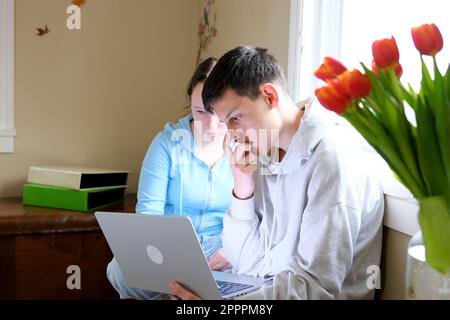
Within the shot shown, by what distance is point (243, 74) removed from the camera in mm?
1173

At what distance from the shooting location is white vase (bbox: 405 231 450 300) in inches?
30.6

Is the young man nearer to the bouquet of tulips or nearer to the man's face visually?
the man's face

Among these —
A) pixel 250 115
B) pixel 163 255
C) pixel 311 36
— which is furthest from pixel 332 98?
pixel 311 36

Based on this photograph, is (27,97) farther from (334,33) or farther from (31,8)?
(334,33)

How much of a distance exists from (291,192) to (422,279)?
433 millimetres

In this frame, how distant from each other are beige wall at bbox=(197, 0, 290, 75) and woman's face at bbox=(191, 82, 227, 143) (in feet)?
0.86

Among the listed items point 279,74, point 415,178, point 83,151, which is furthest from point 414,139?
point 83,151

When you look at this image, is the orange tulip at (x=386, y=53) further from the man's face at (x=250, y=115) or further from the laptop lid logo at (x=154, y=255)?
the laptop lid logo at (x=154, y=255)

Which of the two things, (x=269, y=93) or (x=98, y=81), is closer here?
(x=269, y=93)

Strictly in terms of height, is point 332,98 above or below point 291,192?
above

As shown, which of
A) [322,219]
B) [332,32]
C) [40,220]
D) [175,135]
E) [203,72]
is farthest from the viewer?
[40,220]

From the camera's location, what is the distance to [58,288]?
6.47 feet

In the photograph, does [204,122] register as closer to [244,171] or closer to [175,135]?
[175,135]

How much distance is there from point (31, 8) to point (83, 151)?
618 millimetres
